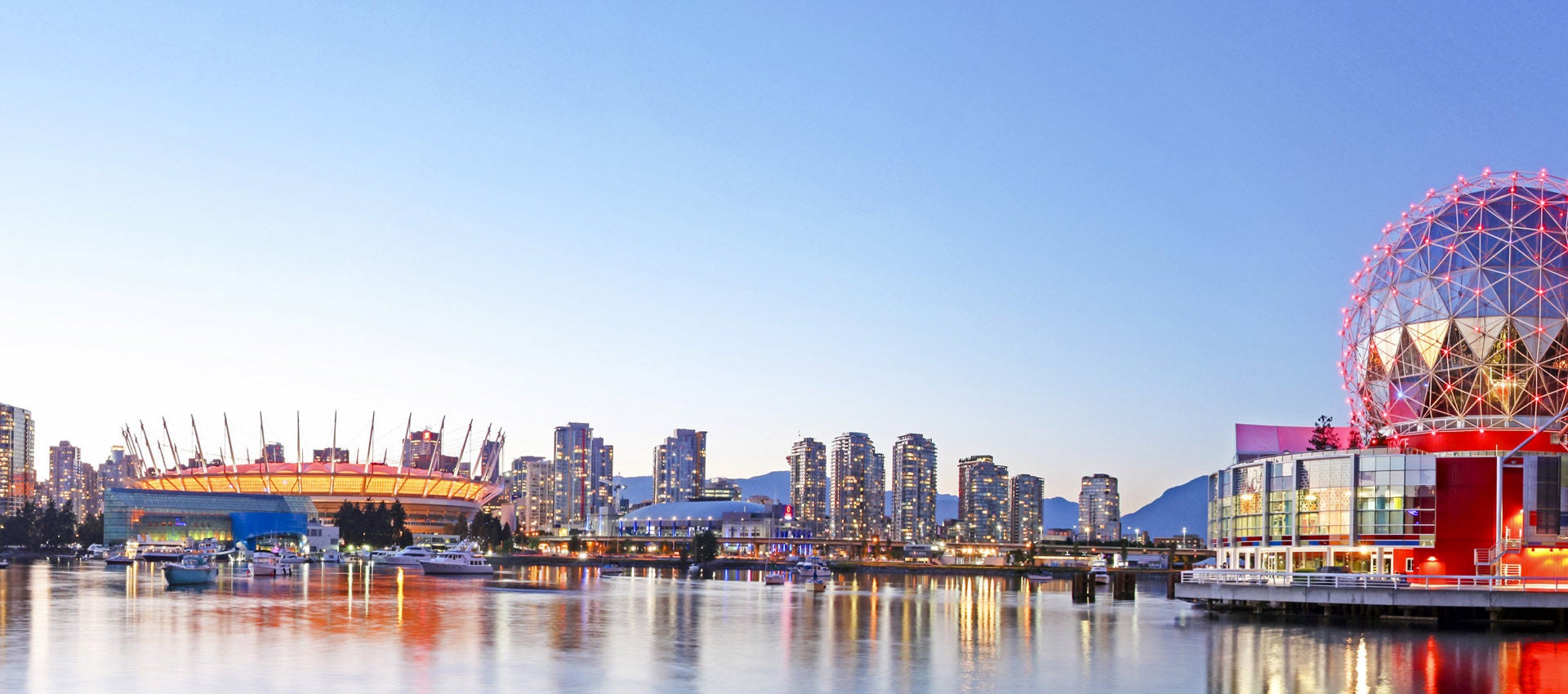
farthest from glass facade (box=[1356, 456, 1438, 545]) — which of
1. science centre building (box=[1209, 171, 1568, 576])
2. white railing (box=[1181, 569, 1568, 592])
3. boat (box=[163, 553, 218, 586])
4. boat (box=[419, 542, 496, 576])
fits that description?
boat (box=[419, 542, 496, 576])

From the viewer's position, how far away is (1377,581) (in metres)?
72.9

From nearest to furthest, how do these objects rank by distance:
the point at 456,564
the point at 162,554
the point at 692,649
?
the point at 692,649 → the point at 456,564 → the point at 162,554

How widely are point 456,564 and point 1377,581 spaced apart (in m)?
108

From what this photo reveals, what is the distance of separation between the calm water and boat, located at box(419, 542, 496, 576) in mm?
65448

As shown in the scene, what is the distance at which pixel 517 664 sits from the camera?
45.9 meters

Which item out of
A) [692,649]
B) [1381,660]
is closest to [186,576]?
[692,649]

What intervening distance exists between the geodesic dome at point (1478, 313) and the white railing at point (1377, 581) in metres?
12.2

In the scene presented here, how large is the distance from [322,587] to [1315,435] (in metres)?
85.3

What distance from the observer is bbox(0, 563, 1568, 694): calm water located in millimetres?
42219

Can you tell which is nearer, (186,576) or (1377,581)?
(1377,581)

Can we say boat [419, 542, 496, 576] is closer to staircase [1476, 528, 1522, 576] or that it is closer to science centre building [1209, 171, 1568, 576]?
science centre building [1209, 171, 1568, 576]

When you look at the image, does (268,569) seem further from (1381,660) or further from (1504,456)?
(1381,660)

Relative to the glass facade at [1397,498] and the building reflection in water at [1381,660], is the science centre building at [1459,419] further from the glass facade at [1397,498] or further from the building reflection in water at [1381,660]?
the building reflection in water at [1381,660]

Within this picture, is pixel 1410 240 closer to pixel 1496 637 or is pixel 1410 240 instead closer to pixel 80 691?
pixel 1496 637
